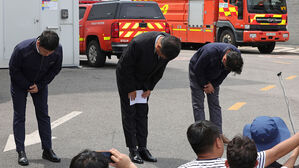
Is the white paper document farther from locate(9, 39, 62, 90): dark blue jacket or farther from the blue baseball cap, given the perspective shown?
the blue baseball cap

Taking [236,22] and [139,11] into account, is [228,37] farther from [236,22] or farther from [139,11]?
[139,11]

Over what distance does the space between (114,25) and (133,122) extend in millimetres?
9124

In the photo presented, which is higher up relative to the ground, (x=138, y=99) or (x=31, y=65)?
(x=31, y=65)

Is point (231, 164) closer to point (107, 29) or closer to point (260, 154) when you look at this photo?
point (260, 154)

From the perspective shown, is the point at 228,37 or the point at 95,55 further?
the point at 228,37

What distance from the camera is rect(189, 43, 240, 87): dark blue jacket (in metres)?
6.33

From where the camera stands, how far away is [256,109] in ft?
30.6

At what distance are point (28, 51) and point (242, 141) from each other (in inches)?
130

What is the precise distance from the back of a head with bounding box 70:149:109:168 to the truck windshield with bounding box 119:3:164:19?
1273 cm

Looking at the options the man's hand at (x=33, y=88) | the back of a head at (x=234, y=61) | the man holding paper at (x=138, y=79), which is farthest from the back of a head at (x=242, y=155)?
the man's hand at (x=33, y=88)

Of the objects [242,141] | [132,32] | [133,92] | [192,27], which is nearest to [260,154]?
[242,141]

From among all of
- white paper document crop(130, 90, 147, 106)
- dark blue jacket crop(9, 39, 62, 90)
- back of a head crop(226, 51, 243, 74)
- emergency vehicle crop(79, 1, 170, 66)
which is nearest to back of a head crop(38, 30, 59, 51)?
dark blue jacket crop(9, 39, 62, 90)

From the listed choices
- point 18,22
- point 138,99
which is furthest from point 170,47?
point 18,22

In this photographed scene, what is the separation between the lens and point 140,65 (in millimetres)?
5773
